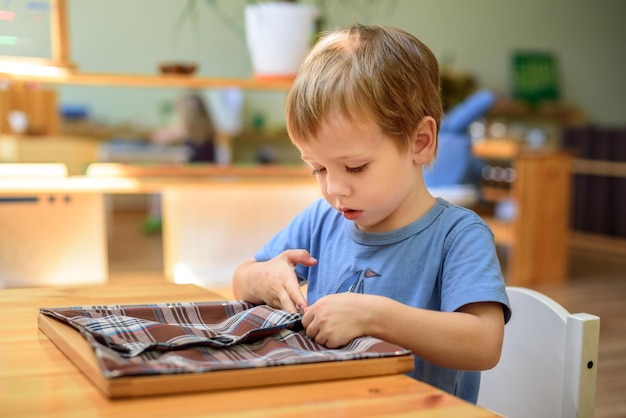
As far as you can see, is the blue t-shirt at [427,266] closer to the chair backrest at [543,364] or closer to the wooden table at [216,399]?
the chair backrest at [543,364]

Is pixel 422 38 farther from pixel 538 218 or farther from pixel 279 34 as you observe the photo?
pixel 279 34

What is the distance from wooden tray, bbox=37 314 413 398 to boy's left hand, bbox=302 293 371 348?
0.07 metres

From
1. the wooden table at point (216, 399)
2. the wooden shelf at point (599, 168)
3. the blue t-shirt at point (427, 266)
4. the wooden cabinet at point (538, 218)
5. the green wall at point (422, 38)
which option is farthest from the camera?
the green wall at point (422, 38)

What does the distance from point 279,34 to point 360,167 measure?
1.69 meters

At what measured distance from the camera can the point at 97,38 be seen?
6.42 meters

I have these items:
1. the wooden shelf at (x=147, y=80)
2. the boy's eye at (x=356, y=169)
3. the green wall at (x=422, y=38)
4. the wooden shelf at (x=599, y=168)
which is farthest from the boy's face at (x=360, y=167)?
the green wall at (x=422, y=38)

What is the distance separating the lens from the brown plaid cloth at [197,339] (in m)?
0.60

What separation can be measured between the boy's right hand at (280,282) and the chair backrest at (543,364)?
0.88 feet

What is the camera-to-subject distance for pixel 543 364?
889 mm

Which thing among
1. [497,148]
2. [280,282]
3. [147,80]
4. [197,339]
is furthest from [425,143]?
[497,148]

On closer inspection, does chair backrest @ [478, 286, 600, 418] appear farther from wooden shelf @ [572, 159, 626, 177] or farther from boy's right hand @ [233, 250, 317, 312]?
wooden shelf @ [572, 159, 626, 177]

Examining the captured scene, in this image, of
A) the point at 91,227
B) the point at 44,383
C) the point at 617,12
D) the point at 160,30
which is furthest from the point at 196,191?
the point at 617,12

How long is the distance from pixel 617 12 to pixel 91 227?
7202mm

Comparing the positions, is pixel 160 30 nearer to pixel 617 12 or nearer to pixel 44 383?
pixel 617 12
